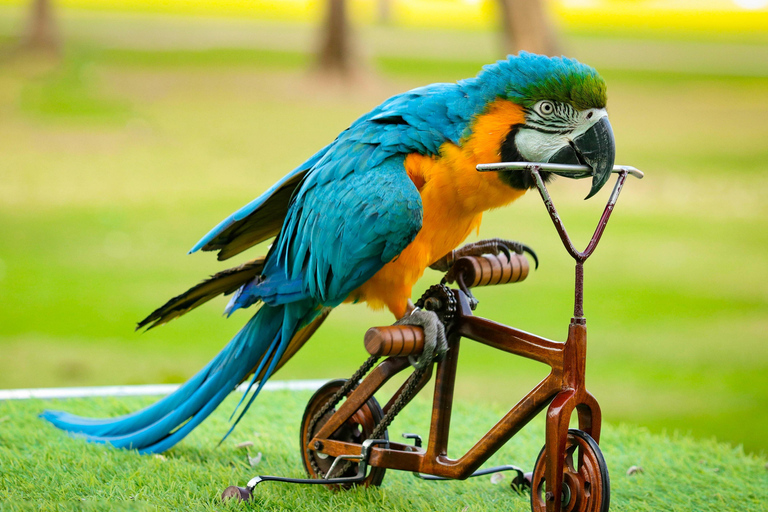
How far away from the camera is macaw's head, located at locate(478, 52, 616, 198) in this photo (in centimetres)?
148

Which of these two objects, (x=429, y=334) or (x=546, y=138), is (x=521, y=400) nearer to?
(x=429, y=334)

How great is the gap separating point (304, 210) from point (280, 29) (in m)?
5.48

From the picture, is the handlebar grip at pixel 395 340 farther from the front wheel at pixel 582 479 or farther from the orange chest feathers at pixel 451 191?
the front wheel at pixel 582 479

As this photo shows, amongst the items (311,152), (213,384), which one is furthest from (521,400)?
(311,152)

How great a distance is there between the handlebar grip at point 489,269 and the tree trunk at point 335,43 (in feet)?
15.5

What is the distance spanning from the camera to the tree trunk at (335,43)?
20.1 feet

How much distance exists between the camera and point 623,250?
5.09 m

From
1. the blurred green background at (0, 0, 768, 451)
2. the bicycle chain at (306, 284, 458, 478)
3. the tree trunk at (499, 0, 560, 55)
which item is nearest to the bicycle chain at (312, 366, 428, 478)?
the bicycle chain at (306, 284, 458, 478)

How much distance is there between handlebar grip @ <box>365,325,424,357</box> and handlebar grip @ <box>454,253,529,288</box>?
0.24 m

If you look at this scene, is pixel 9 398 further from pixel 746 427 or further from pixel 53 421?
pixel 746 427

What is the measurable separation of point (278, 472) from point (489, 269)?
2.57ft

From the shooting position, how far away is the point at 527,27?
189 inches

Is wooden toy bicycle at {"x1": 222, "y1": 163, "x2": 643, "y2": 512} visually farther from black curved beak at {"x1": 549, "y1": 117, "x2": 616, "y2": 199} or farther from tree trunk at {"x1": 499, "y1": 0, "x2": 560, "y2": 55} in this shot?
tree trunk at {"x1": 499, "y1": 0, "x2": 560, "y2": 55}

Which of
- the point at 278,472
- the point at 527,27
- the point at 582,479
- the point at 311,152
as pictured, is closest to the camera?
the point at 582,479
